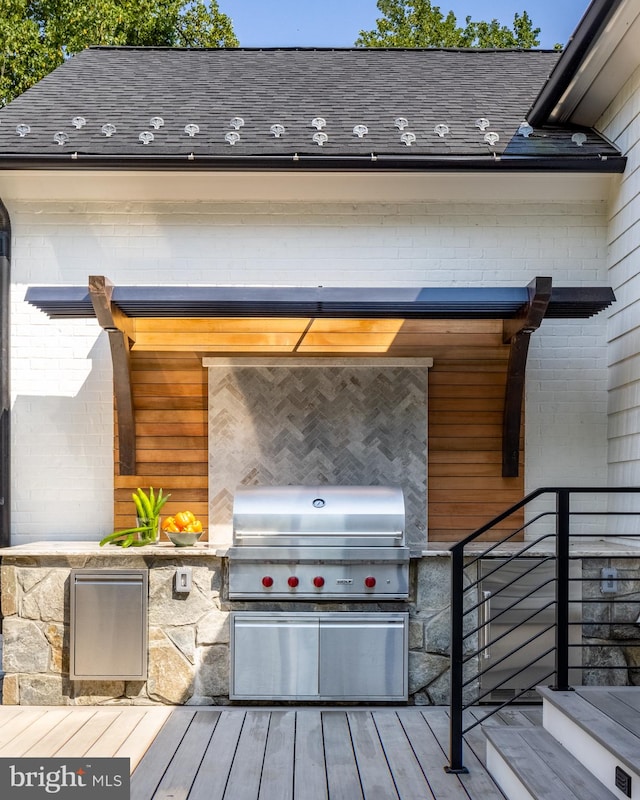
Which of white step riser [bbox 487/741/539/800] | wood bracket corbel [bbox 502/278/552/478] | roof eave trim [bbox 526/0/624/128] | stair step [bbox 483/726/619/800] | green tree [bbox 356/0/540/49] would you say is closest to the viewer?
stair step [bbox 483/726/619/800]

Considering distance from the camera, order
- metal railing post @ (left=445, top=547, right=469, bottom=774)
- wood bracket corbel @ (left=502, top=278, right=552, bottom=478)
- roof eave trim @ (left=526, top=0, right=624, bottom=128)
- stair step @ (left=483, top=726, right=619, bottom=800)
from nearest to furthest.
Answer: stair step @ (left=483, top=726, right=619, bottom=800) → metal railing post @ (left=445, top=547, right=469, bottom=774) → roof eave trim @ (left=526, top=0, right=624, bottom=128) → wood bracket corbel @ (left=502, top=278, right=552, bottom=478)

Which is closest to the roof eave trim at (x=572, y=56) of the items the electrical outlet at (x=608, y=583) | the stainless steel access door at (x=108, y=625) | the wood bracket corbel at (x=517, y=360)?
the wood bracket corbel at (x=517, y=360)

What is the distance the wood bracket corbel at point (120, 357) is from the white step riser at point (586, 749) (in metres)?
2.97

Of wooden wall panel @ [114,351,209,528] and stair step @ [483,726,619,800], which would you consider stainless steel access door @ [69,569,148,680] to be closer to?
wooden wall panel @ [114,351,209,528]

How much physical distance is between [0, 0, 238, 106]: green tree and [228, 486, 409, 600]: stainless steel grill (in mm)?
10134

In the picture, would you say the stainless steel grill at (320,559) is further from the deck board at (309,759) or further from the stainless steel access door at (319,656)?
the deck board at (309,759)

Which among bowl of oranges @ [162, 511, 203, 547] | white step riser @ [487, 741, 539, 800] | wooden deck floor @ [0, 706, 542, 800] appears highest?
bowl of oranges @ [162, 511, 203, 547]

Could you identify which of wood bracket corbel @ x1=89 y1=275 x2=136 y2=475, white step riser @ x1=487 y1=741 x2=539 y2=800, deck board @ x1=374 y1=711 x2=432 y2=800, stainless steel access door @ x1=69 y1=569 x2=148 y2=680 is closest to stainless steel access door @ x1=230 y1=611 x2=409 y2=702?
deck board @ x1=374 y1=711 x2=432 y2=800

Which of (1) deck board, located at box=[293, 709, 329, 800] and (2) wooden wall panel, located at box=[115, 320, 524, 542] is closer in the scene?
(1) deck board, located at box=[293, 709, 329, 800]

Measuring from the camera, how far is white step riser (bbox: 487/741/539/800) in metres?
3.08

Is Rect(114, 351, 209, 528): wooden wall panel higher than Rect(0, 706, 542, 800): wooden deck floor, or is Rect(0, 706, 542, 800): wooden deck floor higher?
Rect(114, 351, 209, 528): wooden wall panel

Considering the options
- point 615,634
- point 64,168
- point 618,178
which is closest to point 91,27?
point 64,168

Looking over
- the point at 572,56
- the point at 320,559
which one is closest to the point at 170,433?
the point at 320,559

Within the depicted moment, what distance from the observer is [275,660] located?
4551mm
